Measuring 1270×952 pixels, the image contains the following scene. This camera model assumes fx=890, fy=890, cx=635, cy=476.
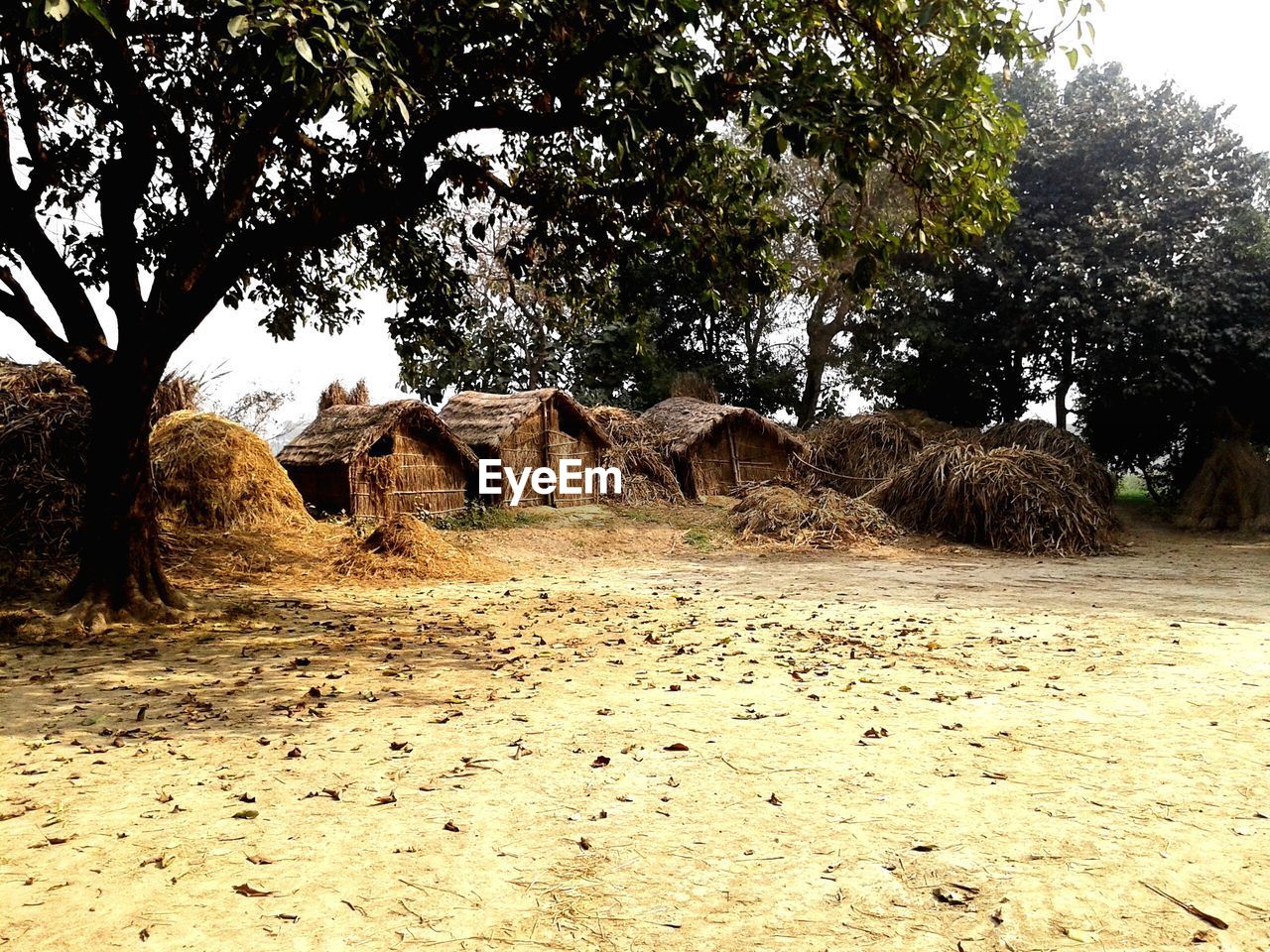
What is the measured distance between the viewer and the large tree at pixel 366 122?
229 inches

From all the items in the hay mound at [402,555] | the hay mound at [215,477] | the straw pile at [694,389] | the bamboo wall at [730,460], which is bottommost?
the hay mound at [402,555]

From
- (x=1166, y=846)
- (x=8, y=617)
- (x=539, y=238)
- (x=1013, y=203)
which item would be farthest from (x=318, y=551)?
(x=1166, y=846)

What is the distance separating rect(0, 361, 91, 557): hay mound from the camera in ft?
33.3

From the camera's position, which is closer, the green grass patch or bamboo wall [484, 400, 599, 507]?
the green grass patch

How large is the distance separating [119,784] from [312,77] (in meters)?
3.67

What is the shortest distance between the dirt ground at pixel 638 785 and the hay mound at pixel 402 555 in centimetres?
307

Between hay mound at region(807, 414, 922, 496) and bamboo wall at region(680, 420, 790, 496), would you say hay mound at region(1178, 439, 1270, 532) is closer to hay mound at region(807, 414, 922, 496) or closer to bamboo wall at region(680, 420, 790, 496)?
hay mound at region(807, 414, 922, 496)

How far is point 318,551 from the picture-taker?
12211 millimetres

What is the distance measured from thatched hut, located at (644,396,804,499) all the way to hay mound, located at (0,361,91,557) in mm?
12988

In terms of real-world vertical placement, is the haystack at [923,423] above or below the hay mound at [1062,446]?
above

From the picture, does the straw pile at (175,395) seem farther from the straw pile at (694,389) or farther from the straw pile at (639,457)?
the straw pile at (694,389)

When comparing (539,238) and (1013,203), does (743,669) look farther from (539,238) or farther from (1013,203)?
(539,238)

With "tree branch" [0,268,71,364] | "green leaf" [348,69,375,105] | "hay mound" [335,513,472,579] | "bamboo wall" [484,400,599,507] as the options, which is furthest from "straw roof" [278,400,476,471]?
"green leaf" [348,69,375,105]

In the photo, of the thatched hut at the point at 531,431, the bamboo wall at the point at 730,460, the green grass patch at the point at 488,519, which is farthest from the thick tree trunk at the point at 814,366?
the green grass patch at the point at 488,519
